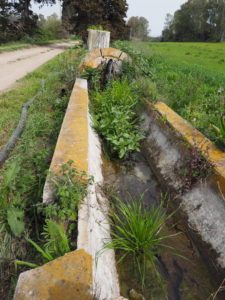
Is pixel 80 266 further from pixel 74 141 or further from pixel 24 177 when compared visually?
pixel 74 141

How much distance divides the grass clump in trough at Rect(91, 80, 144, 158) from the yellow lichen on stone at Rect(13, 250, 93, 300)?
2282 mm

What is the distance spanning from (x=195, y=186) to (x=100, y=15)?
17.9 metres

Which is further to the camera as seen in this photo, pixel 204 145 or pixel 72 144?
pixel 204 145

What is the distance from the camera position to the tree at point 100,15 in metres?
16.3

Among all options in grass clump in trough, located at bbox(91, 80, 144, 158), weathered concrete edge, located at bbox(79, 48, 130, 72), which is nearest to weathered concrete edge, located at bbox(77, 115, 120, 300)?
grass clump in trough, located at bbox(91, 80, 144, 158)

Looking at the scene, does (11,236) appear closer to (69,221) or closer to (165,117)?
(69,221)

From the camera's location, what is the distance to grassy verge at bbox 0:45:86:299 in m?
1.62

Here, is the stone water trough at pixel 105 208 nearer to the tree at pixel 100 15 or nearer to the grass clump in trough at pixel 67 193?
the grass clump in trough at pixel 67 193

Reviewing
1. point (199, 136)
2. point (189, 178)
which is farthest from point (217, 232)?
point (199, 136)

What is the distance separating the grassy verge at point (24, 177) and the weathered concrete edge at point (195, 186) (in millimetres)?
1593

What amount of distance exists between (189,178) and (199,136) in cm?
A: 71

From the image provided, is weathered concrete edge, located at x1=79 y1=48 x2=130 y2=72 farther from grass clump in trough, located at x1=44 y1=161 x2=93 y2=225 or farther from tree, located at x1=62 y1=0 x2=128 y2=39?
tree, located at x1=62 y1=0 x2=128 y2=39

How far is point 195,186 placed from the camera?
8.30ft

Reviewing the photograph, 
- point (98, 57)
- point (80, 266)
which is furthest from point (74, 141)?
point (98, 57)
